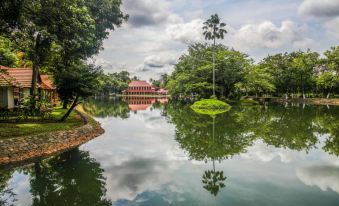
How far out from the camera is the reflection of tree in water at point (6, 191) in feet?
28.7

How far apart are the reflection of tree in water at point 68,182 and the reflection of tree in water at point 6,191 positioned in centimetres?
62

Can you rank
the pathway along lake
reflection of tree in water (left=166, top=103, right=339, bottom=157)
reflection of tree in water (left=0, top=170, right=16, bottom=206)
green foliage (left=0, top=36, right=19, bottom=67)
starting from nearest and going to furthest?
reflection of tree in water (left=0, top=170, right=16, bottom=206), the pathway along lake, reflection of tree in water (left=166, top=103, right=339, bottom=157), green foliage (left=0, top=36, right=19, bottom=67)

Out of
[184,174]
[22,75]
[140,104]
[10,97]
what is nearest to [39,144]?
[184,174]

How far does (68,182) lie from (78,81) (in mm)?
12027

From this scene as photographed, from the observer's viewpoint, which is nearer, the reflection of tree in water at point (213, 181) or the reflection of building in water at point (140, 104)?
the reflection of tree in water at point (213, 181)

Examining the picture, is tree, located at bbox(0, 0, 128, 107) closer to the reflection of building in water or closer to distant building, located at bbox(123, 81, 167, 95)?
the reflection of building in water

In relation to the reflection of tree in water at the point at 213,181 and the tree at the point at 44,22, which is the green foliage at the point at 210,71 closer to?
the tree at the point at 44,22

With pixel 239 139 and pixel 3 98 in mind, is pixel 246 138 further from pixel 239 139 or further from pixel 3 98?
pixel 3 98

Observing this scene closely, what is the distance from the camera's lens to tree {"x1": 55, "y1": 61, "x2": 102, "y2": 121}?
2125 cm

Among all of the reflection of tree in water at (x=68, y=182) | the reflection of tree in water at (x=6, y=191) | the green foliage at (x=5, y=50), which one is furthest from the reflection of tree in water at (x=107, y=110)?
the reflection of tree in water at (x=6, y=191)

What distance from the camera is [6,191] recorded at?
9.62 m

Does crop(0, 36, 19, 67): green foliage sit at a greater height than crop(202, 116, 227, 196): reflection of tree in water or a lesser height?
greater

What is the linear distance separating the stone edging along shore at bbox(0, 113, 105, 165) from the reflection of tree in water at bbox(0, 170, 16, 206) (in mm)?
1561

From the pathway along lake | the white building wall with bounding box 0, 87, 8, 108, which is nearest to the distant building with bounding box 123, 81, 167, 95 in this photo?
the white building wall with bounding box 0, 87, 8, 108
